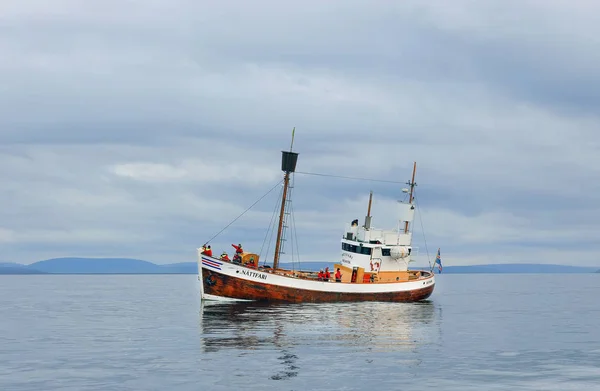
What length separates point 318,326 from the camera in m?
51.3

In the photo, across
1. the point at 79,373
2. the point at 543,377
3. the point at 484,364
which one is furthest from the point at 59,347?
the point at 543,377

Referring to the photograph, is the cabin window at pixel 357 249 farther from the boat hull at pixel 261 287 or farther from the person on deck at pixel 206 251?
the person on deck at pixel 206 251

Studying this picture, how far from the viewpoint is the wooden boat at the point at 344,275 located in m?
68.6

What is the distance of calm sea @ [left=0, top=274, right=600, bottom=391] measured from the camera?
31.2 meters

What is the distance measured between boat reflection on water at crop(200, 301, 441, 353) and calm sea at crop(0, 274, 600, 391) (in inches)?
3.4

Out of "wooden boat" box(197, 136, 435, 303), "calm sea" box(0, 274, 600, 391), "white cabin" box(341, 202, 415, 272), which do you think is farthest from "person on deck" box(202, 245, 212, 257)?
"white cabin" box(341, 202, 415, 272)

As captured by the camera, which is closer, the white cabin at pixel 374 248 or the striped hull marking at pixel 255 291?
the striped hull marking at pixel 255 291

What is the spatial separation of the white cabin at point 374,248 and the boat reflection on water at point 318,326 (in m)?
6.71

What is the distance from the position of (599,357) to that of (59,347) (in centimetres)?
2984

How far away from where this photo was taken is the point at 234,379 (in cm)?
3108

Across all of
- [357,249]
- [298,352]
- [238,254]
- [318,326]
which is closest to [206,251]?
[238,254]

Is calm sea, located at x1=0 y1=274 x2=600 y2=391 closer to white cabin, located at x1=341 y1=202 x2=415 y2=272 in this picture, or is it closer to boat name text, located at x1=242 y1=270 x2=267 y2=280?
boat name text, located at x1=242 y1=270 x2=267 y2=280

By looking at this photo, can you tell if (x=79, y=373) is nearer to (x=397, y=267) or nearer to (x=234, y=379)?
(x=234, y=379)

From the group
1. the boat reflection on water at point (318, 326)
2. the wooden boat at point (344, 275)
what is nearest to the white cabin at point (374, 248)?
the wooden boat at point (344, 275)
